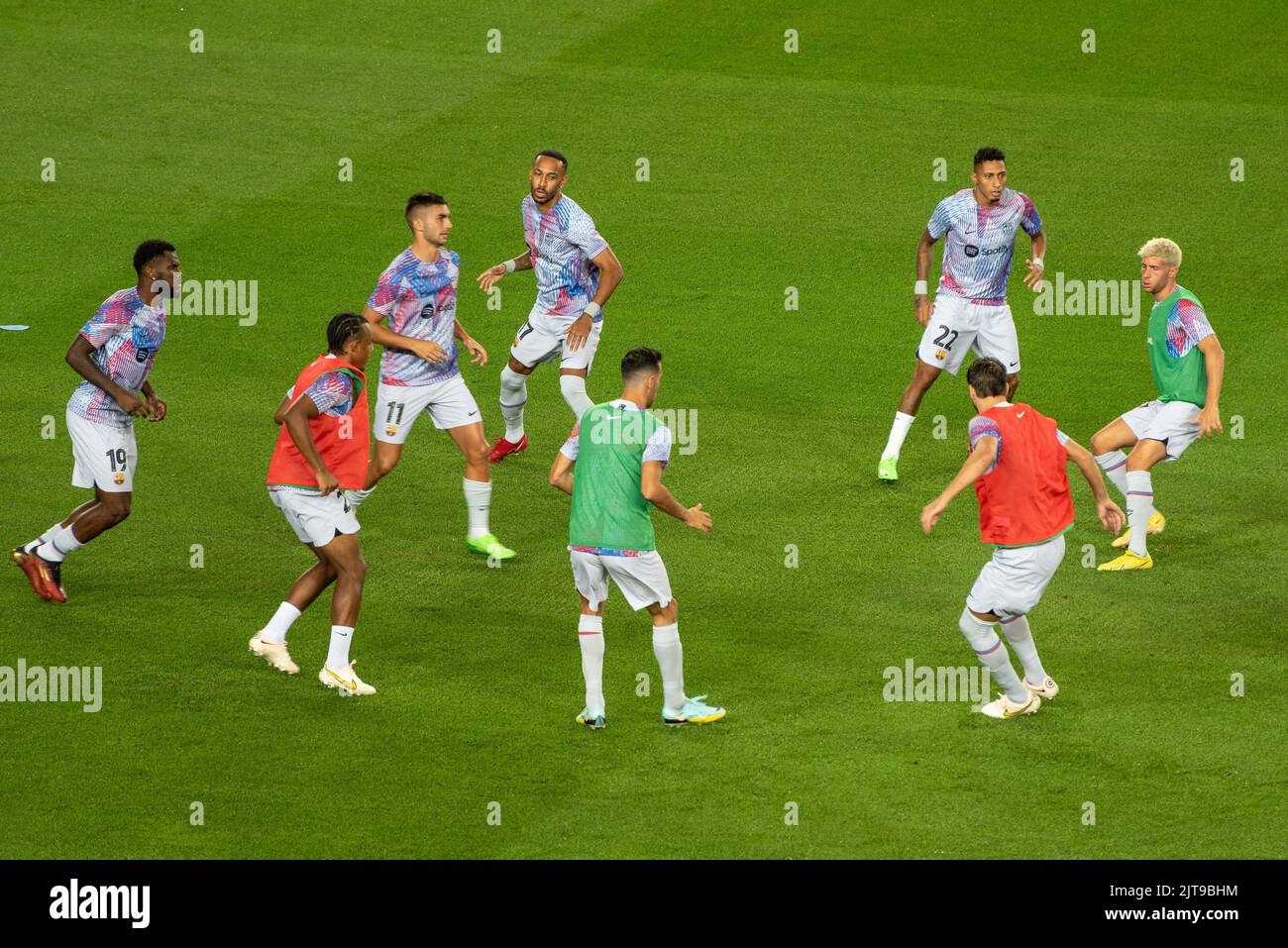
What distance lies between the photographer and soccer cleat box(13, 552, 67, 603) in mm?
12883

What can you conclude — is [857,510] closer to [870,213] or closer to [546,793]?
[546,793]

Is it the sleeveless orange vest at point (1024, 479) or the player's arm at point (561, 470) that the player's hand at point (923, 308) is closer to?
the sleeveless orange vest at point (1024, 479)

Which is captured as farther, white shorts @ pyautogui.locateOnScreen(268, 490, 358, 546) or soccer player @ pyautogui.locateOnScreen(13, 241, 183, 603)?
soccer player @ pyautogui.locateOnScreen(13, 241, 183, 603)

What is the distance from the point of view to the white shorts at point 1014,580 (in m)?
10.8

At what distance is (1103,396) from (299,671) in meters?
8.63

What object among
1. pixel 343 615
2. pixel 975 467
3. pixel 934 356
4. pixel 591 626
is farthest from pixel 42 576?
pixel 934 356

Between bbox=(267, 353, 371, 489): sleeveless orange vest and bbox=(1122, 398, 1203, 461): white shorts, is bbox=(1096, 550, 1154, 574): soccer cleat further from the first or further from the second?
bbox=(267, 353, 371, 489): sleeveless orange vest

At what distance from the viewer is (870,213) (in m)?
21.4

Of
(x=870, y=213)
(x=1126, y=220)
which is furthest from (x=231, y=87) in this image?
(x=1126, y=220)

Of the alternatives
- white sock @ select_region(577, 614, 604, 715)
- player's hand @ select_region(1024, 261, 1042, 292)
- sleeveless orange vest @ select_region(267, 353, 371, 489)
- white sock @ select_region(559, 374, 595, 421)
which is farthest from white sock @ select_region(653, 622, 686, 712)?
player's hand @ select_region(1024, 261, 1042, 292)

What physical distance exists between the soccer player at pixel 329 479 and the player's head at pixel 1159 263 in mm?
5733

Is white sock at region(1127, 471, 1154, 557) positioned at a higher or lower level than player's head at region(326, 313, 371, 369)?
lower

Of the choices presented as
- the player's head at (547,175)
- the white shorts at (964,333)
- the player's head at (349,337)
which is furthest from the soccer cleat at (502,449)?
the player's head at (349,337)

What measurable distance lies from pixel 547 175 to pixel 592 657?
198 inches
